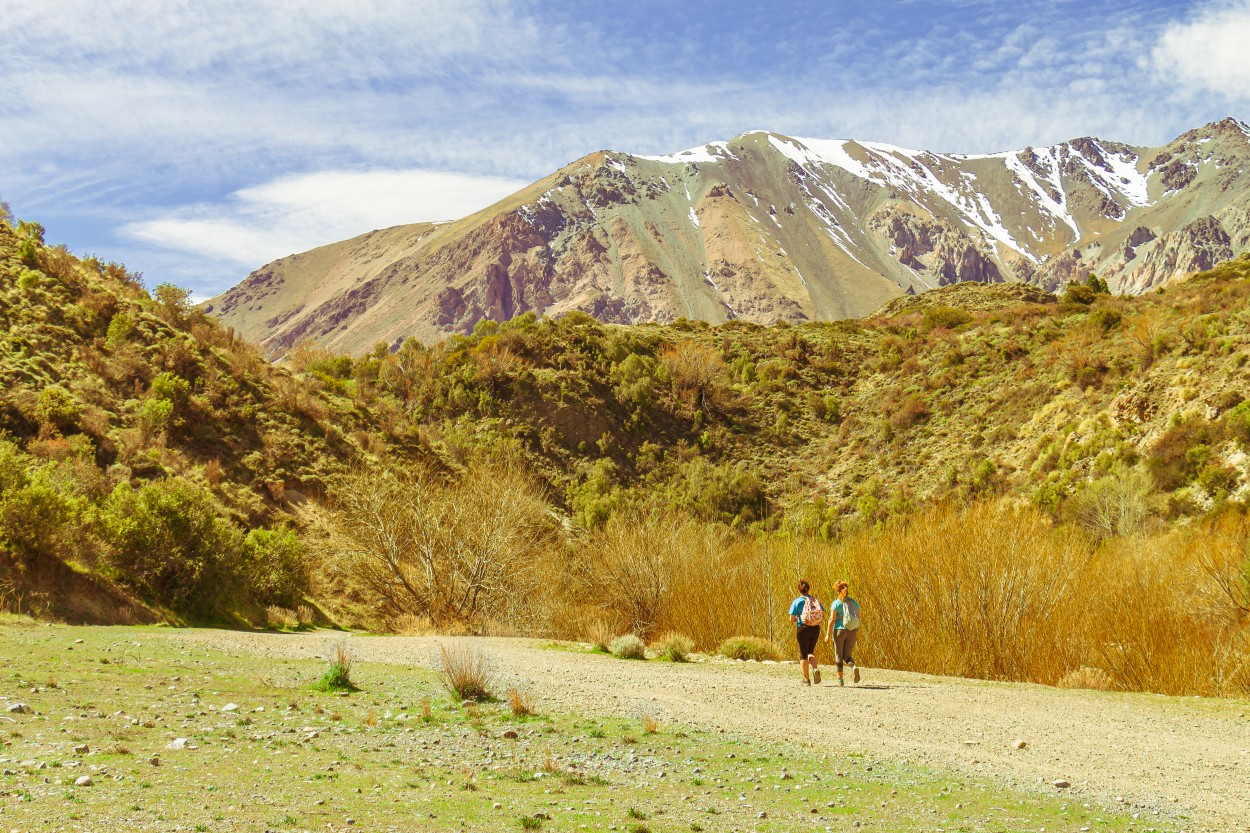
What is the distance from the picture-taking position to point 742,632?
74.5 feet

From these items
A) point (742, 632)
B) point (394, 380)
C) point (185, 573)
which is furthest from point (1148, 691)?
point (394, 380)

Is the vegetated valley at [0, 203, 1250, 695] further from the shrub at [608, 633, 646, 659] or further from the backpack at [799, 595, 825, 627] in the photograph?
the backpack at [799, 595, 825, 627]

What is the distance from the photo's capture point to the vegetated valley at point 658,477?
18.4m

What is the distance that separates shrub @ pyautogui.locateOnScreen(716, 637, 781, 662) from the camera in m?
19.6

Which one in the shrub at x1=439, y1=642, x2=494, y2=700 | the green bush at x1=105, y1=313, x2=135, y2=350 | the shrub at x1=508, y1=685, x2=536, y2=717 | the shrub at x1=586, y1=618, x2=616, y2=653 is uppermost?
the green bush at x1=105, y1=313, x2=135, y2=350

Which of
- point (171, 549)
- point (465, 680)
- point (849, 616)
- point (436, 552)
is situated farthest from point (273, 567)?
point (849, 616)

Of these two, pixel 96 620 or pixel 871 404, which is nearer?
Answer: pixel 96 620

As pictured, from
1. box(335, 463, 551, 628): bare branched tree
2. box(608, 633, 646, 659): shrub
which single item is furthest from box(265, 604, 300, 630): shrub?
box(608, 633, 646, 659): shrub

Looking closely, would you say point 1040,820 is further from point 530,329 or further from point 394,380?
point 530,329

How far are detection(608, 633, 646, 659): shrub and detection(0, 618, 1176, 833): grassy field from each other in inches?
323

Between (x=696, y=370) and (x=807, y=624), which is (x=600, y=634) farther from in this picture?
(x=696, y=370)

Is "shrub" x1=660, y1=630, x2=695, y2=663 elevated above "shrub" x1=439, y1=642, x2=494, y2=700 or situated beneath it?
situated beneath

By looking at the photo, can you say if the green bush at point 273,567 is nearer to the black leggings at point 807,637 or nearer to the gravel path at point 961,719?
the gravel path at point 961,719

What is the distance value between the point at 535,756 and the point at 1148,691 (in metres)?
12.0
